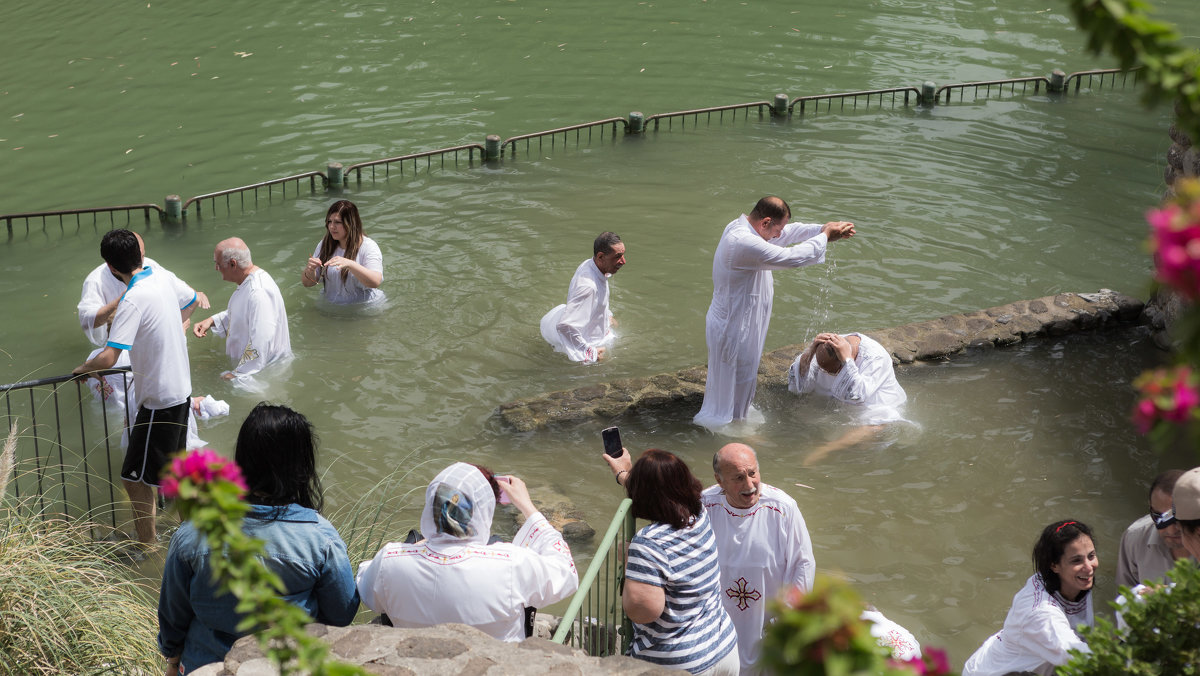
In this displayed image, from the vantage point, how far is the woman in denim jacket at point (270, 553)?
4273mm

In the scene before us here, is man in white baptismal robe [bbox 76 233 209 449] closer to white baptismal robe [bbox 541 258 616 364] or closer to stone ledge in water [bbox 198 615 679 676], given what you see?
white baptismal robe [bbox 541 258 616 364]

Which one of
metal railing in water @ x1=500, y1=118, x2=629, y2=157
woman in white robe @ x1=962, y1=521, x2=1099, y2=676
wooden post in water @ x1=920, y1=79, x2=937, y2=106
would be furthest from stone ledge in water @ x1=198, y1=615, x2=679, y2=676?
wooden post in water @ x1=920, y1=79, x2=937, y2=106

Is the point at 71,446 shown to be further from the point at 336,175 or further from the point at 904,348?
the point at 904,348

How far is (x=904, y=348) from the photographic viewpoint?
981 centimetres

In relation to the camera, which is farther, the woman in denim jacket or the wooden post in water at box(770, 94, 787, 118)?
the wooden post in water at box(770, 94, 787, 118)

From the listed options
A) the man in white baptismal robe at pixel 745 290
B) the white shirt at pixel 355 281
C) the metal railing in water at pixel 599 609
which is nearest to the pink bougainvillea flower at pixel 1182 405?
the metal railing in water at pixel 599 609

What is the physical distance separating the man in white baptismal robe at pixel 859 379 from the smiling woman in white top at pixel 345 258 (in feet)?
14.1

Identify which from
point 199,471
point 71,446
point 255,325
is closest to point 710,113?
point 255,325

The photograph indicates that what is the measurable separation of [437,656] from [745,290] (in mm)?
5236

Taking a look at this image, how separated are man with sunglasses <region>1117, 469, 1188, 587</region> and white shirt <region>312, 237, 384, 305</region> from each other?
23.0 ft

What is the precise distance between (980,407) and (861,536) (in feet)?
7.45

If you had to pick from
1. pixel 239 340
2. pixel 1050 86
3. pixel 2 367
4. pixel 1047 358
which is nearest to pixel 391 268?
pixel 239 340

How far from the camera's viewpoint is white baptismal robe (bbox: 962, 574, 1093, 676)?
16.8ft

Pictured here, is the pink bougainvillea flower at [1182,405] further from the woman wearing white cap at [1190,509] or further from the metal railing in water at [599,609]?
the woman wearing white cap at [1190,509]
